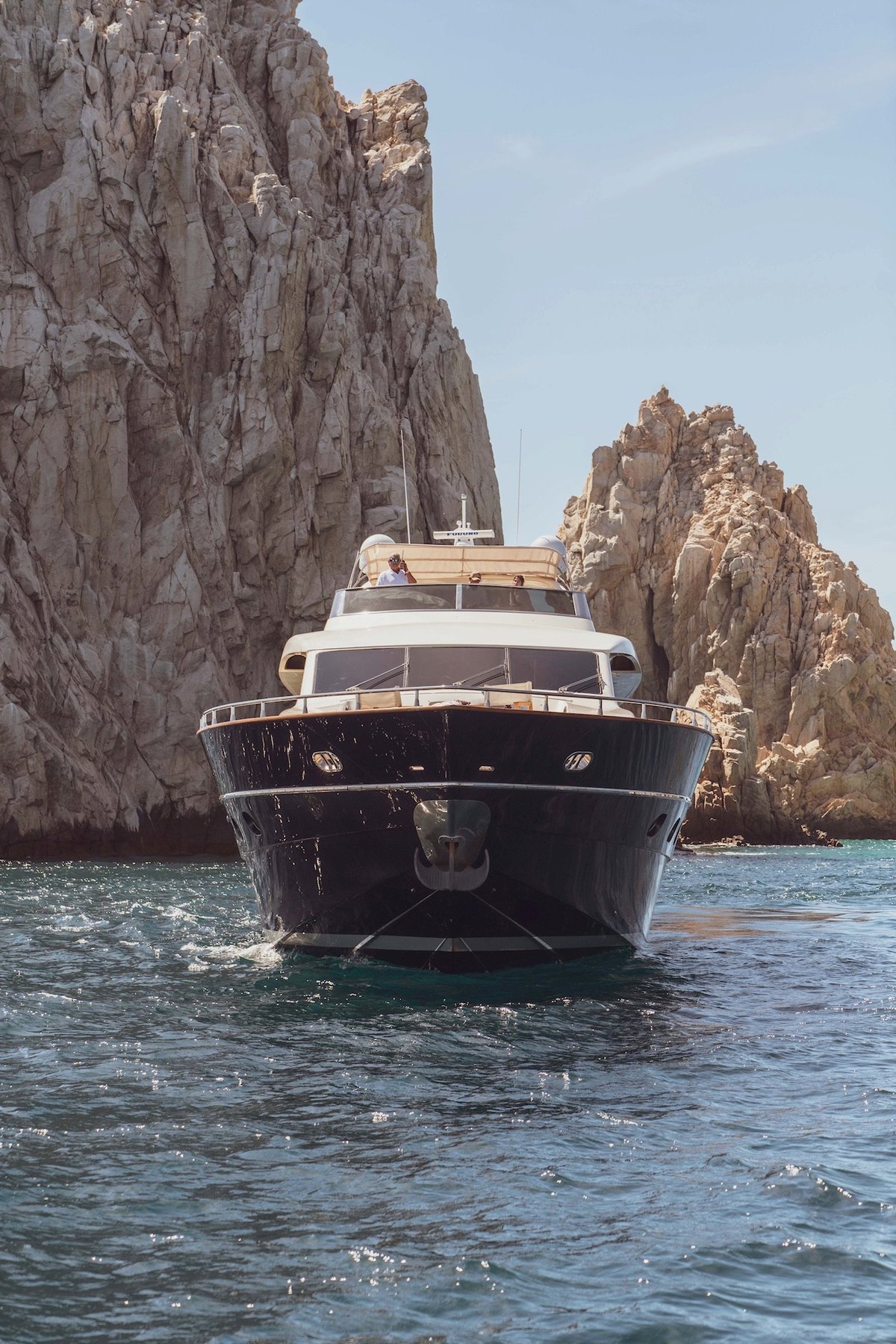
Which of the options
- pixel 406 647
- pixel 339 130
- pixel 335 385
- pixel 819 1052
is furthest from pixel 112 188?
pixel 819 1052

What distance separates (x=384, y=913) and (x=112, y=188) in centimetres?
4426

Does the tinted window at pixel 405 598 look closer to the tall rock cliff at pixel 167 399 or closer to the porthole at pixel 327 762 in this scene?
the porthole at pixel 327 762

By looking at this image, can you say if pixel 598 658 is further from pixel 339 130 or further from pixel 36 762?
pixel 339 130

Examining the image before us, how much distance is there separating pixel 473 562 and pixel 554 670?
5058 millimetres

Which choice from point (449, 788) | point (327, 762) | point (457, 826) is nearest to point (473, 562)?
point (327, 762)

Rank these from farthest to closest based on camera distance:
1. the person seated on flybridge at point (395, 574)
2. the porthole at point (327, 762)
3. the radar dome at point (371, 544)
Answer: the radar dome at point (371, 544), the person seated on flybridge at point (395, 574), the porthole at point (327, 762)

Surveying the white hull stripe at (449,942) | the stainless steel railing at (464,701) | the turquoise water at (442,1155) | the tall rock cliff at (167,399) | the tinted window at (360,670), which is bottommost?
the turquoise water at (442,1155)

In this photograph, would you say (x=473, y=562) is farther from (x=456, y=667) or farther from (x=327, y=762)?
(x=327, y=762)

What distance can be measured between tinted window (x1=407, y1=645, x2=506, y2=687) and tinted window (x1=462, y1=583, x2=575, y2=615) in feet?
6.56

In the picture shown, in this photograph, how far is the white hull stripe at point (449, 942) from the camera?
1248 centimetres

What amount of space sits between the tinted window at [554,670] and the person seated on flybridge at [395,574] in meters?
3.53

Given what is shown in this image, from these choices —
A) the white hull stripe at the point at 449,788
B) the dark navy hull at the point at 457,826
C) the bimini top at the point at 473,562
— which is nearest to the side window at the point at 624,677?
the bimini top at the point at 473,562

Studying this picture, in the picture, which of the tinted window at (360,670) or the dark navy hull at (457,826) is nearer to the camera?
the dark navy hull at (457,826)

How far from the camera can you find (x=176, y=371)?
50875 mm
